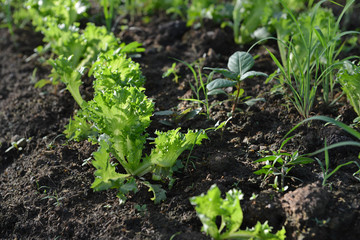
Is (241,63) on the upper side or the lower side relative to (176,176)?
upper

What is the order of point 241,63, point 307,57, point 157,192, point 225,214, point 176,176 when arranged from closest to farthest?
point 225,214 → point 157,192 → point 176,176 → point 307,57 → point 241,63

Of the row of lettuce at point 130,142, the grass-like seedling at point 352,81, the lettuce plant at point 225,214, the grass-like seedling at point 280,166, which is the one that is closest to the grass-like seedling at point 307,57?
the grass-like seedling at point 352,81

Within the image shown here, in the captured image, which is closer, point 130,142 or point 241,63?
point 130,142

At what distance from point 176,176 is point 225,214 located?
1.82 ft

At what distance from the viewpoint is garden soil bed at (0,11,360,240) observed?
1812 millimetres

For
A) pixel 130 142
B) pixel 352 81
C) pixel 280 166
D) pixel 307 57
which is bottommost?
pixel 280 166

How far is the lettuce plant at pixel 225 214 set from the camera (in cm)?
159

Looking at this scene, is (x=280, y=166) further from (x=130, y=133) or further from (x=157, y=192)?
(x=130, y=133)

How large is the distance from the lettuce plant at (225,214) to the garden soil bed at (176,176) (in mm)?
176

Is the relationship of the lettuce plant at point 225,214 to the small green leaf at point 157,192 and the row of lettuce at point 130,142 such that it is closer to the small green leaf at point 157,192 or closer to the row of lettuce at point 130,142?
the row of lettuce at point 130,142

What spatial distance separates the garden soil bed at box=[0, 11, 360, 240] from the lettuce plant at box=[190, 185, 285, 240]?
176mm

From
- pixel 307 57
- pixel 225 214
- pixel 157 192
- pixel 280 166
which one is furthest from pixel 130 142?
pixel 307 57

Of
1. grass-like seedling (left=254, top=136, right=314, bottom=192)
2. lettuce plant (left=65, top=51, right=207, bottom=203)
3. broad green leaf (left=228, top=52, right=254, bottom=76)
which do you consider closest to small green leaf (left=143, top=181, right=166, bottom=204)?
lettuce plant (left=65, top=51, right=207, bottom=203)

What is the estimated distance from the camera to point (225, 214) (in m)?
1.63
